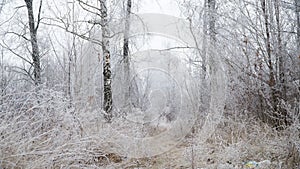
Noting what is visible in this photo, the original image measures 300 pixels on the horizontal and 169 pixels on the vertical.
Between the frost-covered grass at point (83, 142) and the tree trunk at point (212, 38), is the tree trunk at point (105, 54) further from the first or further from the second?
the tree trunk at point (212, 38)

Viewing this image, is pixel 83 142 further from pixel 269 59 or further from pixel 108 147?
pixel 269 59

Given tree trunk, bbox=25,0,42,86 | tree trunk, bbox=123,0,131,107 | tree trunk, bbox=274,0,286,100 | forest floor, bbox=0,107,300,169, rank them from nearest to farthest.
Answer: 1. forest floor, bbox=0,107,300,169
2. tree trunk, bbox=274,0,286,100
3. tree trunk, bbox=123,0,131,107
4. tree trunk, bbox=25,0,42,86

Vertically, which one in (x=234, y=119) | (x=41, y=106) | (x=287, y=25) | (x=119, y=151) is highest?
(x=287, y=25)

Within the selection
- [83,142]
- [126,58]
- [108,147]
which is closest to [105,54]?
[126,58]

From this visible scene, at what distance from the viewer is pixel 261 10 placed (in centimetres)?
665

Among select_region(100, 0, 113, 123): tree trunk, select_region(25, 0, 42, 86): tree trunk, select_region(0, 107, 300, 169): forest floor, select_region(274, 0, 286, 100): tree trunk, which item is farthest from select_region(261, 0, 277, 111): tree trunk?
select_region(25, 0, 42, 86): tree trunk

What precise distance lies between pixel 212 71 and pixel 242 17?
161 centimetres

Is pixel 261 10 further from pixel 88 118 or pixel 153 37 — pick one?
pixel 88 118

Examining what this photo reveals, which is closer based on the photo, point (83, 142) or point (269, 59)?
point (83, 142)

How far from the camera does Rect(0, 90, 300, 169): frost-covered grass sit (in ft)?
12.2

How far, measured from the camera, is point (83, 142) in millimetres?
4281

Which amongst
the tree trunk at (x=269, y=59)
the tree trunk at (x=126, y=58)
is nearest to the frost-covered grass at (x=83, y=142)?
the tree trunk at (x=269, y=59)

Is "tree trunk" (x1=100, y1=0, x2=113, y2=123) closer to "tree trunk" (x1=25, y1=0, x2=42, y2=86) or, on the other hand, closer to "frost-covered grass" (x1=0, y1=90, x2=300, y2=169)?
"frost-covered grass" (x1=0, y1=90, x2=300, y2=169)

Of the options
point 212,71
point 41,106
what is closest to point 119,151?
point 41,106
